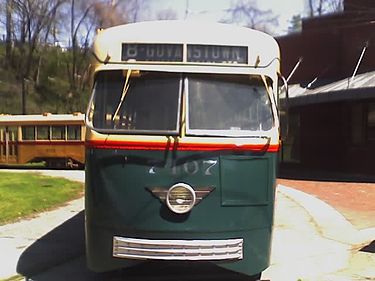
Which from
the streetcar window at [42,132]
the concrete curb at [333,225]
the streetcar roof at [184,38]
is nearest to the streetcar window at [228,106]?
the streetcar roof at [184,38]

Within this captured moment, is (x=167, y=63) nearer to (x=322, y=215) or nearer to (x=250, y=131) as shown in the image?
(x=250, y=131)

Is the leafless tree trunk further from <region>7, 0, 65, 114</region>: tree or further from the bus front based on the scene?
the bus front

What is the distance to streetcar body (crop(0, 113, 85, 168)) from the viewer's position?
29.7m

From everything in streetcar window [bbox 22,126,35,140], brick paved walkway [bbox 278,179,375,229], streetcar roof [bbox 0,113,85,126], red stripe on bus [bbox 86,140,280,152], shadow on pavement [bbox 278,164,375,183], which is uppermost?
red stripe on bus [bbox 86,140,280,152]

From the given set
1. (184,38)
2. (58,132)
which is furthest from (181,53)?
(58,132)

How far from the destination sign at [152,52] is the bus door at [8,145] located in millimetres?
26104

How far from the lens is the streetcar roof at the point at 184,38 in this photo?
21.6ft

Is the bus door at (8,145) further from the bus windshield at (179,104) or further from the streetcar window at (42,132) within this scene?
the bus windshield at (179,104)

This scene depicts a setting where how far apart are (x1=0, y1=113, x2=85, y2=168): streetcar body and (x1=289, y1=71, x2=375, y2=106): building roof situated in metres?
10.6

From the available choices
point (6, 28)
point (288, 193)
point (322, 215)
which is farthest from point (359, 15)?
point (6, 28)

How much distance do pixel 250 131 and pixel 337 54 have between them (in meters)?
21.9

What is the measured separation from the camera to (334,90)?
21.9m

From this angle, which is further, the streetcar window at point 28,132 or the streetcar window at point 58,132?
the streetcar window at point 28,132

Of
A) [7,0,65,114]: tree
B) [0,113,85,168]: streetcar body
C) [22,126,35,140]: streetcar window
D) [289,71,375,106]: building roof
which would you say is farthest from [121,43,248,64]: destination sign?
[7,0,65,114]: tree
